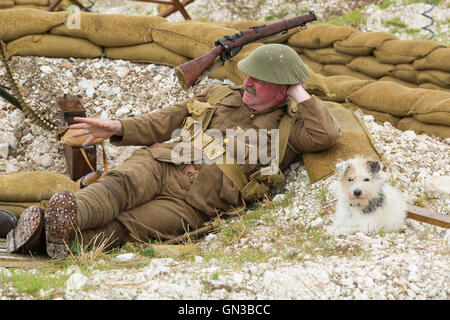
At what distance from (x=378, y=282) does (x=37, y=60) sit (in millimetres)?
5431

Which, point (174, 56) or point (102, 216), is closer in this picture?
point (102, 216)

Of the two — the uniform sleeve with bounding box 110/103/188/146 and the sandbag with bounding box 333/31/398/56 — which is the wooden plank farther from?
the sandbag with bounding box 333/31/398/56

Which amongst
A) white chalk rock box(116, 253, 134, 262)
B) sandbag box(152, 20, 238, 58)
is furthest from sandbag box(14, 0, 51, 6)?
white chalk rock box(116, 253, 134, 262)

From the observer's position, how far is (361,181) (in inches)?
114

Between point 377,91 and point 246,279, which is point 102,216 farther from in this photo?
point 377,91

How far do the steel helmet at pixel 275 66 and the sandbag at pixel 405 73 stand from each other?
12.1ft

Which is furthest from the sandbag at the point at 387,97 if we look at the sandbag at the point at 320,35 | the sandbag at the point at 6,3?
the sandbag at the point at 6,3

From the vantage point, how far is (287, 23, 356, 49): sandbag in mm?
7629

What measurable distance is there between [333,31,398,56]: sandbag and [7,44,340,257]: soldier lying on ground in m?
3.80

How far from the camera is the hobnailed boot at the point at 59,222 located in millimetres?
2898

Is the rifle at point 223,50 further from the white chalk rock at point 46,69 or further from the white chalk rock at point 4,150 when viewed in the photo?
the white chalk rock at point 46,69

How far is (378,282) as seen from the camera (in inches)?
96.1

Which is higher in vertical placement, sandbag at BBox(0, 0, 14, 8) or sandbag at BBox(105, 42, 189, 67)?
sandbag at BBox(0, 0, 14, 8)
